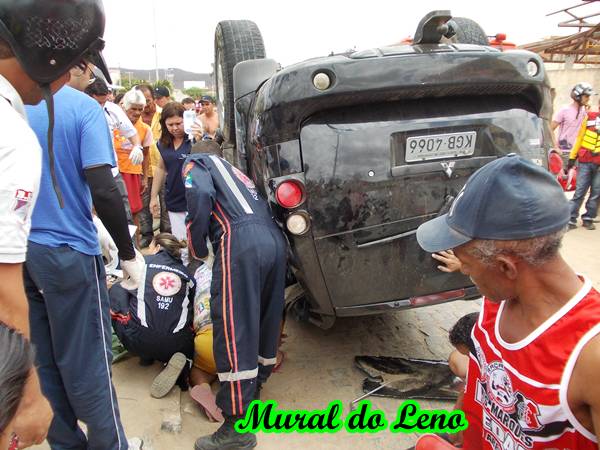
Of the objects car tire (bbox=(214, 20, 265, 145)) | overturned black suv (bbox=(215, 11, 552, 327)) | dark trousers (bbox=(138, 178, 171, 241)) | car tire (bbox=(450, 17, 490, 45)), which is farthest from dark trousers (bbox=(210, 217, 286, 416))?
dark trousers (bbox=(138, 178, 171, 241))

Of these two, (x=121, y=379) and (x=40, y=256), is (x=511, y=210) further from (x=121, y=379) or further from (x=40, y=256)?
(x=121, y=379)

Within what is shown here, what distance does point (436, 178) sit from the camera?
92.9 inches

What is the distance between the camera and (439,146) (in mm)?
2346

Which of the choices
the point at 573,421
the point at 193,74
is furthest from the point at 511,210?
the point at 193,74

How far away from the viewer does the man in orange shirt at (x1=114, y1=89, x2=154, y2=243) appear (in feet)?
16.1

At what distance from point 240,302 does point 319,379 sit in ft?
3.13

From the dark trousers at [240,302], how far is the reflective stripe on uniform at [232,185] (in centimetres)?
9

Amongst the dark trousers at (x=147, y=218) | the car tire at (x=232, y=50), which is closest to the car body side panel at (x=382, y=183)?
the car tire at (x=232, y=50)

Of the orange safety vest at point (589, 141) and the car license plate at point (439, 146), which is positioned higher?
the car license plate at point (439, 146)

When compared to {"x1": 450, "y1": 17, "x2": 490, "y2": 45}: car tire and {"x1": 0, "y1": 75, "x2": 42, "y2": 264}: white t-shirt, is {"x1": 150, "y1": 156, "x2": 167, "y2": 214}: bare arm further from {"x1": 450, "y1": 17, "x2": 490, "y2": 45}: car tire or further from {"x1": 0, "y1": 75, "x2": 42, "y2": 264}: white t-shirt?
{"x1": 0, "y1": 75, "x2": 42, "y2": 264}: white t-shirt

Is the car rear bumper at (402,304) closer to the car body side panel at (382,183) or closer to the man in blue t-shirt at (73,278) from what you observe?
the car body side panel at (382,183)

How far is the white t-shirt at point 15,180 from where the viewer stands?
1023 mm

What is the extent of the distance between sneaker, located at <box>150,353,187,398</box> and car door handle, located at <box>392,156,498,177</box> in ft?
5.47

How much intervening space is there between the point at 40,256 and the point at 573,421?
1.87 m
